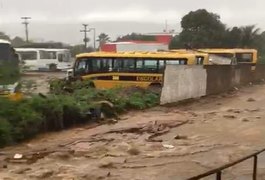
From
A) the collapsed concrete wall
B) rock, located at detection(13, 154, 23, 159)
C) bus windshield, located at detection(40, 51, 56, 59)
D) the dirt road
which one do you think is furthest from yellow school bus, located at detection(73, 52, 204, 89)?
bus windshield, located at detection(40, 51, 56, 59)

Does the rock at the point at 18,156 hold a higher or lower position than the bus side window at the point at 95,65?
lower

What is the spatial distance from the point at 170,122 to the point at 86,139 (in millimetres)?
4239

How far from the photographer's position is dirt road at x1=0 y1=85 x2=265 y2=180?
1046 cm

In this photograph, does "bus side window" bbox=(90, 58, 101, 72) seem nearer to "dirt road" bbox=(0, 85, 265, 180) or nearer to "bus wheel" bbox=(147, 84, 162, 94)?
"bus wheel" bbox=(147, 84, 162, 94)

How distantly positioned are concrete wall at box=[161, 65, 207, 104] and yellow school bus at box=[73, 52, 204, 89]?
8.64 ft

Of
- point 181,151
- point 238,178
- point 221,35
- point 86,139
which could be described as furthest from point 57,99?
point 221,35

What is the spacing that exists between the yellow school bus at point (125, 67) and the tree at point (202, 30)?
102 ft

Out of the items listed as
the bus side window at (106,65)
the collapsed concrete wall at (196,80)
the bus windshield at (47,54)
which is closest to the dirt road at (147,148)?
the collapsed concrete wall at (196,80)

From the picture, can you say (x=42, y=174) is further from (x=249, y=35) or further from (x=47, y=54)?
(x=249, y=35)

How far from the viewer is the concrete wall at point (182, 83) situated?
22.5 metres

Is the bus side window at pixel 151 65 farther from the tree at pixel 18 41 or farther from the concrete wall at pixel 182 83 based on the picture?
the tree at pixel 18 41

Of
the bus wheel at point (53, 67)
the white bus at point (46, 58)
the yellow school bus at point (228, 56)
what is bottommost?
the bus wheel at point (53, 67)

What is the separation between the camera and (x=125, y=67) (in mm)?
28141

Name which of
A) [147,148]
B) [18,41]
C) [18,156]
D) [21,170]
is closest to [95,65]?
[147,148]
